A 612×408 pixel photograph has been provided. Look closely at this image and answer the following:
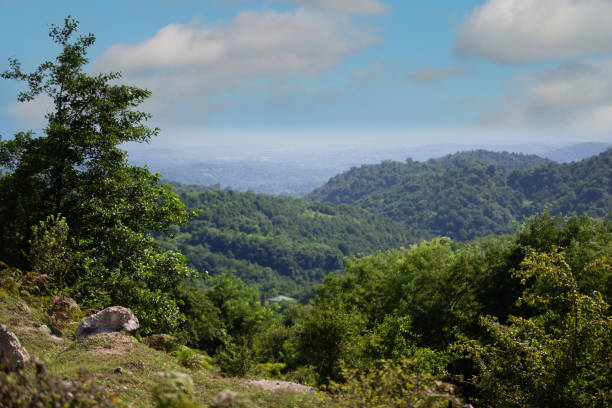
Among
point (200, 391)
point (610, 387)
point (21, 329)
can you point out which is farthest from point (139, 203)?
point (610, 387)

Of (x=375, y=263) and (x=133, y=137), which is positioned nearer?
(x=133, y=137)

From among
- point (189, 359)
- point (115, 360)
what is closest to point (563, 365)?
point (189, 359)

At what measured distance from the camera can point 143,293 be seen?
10695mm

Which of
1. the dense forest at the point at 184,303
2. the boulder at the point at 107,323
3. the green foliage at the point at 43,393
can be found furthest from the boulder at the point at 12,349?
the boulder at the point at 107,323

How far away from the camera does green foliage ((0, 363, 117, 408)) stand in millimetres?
3196

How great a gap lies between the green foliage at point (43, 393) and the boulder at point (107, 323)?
5317 millimetres

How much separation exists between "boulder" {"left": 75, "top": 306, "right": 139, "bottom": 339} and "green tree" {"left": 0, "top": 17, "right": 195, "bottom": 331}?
144cm

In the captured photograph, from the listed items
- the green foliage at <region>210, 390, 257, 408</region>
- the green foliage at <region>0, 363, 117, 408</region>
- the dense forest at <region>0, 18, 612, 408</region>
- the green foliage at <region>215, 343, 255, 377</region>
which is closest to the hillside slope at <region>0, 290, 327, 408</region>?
the dense forest at <region>0, 18, 612, 408</region>

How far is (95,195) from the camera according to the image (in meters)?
11.6

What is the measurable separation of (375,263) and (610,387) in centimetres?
2222

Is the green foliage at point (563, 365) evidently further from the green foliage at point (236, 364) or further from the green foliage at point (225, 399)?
the green foliage at point (236, 364)

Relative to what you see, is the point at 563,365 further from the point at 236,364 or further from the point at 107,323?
the point at 107,323

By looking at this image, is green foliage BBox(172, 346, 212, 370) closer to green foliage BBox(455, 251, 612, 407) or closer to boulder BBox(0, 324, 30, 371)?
boulder BBox(0, 324, 30, 371)

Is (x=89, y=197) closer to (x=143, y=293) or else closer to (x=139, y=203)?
(x=139, y=203)
